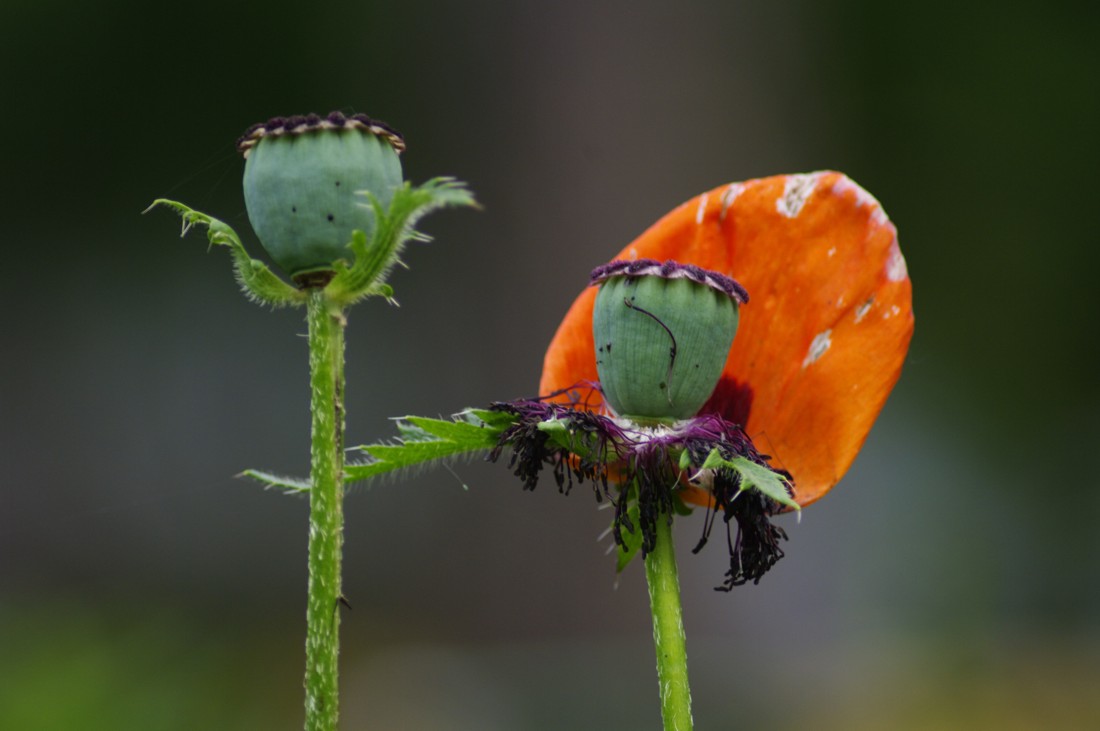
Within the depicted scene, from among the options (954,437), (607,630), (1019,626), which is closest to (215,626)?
(607,630)

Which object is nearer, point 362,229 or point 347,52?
point 362,229

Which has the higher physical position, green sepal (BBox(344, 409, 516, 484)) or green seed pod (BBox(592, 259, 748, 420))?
green seed pod (BBox(592, 259, 748, 420))

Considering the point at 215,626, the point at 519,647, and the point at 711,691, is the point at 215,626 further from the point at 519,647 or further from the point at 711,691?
the point at 711,691

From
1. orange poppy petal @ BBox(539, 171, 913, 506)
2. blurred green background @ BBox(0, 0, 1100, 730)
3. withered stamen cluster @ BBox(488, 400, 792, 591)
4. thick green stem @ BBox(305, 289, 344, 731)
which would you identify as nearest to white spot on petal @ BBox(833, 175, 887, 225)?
orange poppy petal @ BBox(539, 171, 913, 506)

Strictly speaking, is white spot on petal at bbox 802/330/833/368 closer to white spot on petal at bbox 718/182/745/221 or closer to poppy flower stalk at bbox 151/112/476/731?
white spot on petal at bbox 718/182/745/221

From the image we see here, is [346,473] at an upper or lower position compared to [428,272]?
lower

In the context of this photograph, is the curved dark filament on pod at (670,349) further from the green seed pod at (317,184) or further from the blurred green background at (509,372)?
the blurred green background at (509,372)

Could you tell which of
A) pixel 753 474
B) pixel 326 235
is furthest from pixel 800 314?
pixel 326 235

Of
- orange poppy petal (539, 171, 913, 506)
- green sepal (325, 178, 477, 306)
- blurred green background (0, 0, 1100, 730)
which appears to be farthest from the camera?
blurred green background (0, 0, 1100, 730)
